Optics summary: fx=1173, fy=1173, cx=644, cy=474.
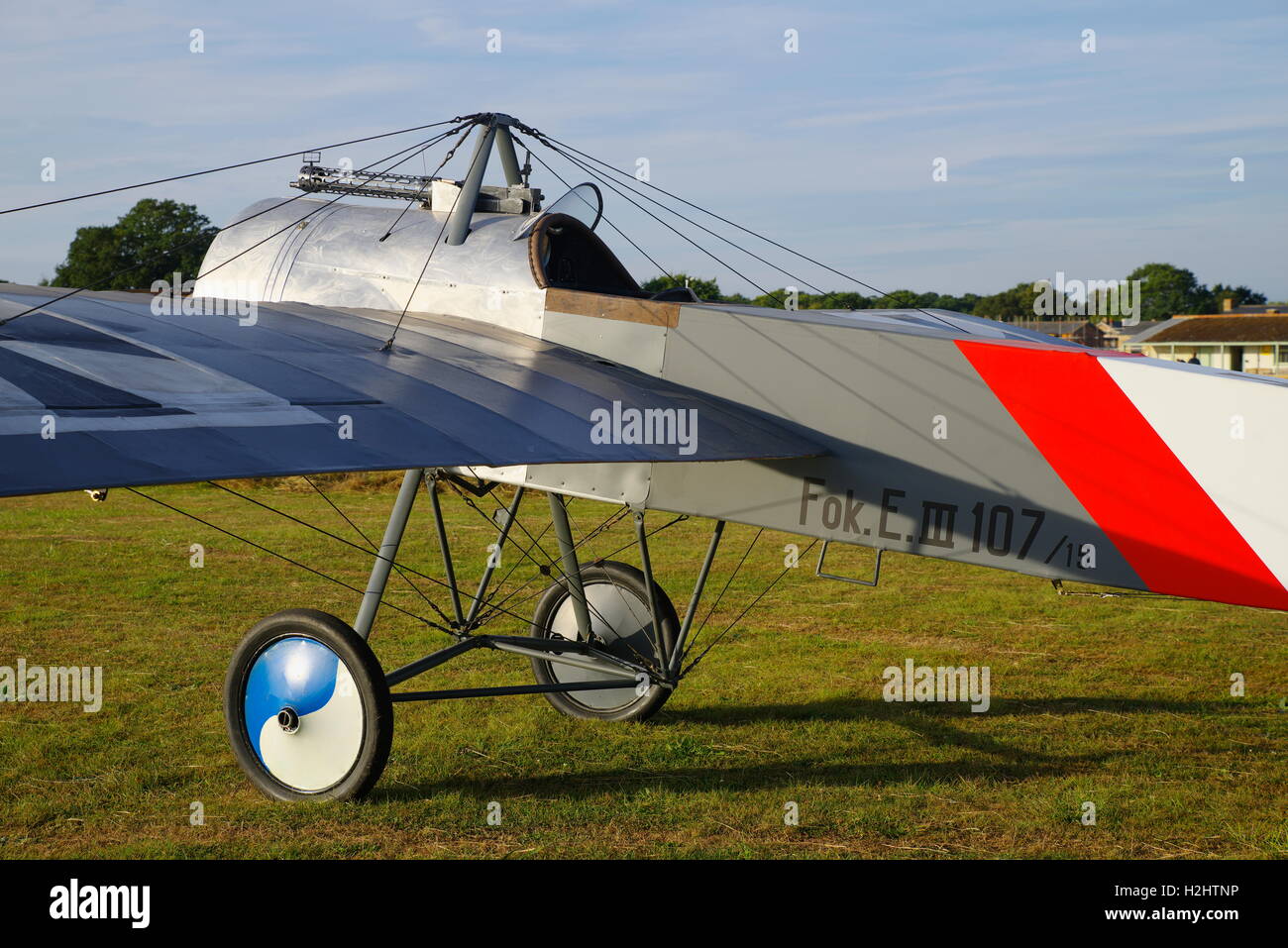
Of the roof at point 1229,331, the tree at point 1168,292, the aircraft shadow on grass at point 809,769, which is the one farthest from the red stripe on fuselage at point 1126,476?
the tree at point 1168,292

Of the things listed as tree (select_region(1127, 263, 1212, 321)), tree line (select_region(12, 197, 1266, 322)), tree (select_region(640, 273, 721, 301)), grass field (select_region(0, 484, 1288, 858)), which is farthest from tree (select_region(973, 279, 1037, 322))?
grass field (select_region(0, 484, 1288, 858))

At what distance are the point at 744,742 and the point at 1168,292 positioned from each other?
10998 centimetres

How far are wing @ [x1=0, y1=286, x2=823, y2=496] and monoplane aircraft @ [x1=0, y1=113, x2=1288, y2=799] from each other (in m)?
0.02

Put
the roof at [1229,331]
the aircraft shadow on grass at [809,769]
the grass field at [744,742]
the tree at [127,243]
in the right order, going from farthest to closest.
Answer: the roof at [1229,331] < the tree at [127,243] < the aircraft shadow on grass at [809,769] < the grass field at [744,742]

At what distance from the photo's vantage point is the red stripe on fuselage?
4.89m

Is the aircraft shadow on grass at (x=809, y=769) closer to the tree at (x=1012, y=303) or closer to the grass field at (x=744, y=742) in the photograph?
the grass field at (x=744, y=742)

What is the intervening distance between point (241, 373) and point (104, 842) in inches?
89.3

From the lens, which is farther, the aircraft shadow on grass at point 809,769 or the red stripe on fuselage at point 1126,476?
the aircraft shadow on grass at point 809,769

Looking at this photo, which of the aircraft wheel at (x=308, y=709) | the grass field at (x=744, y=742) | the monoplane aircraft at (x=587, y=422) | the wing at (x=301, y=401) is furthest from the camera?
the aircraft wheel at (x=308, y=709)

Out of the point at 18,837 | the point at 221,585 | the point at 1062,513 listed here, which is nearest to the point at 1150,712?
the point at 1062,513

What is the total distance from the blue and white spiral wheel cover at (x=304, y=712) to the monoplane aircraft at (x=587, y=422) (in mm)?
15

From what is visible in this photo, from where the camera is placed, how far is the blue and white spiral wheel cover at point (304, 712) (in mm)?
5957

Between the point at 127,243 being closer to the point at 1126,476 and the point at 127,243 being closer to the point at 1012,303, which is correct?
the point at 1126,476
